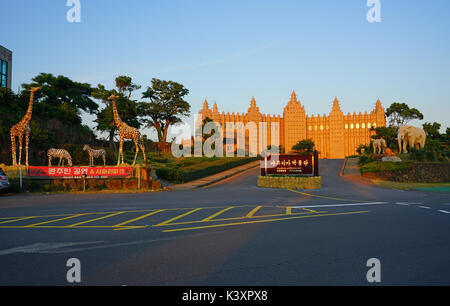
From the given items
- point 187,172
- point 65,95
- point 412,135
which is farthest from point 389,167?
point 65,95

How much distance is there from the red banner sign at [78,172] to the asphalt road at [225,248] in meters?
11.2

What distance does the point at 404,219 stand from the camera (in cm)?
993

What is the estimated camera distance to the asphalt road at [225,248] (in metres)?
4.68

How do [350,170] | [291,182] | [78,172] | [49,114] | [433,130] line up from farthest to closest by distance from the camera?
[433,130], [350,170], [49,114], [291,182], [78,172]

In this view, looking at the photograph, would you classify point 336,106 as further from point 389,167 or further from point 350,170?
point 389,167

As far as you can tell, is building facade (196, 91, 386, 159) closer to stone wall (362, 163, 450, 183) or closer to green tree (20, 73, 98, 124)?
green tree (20, 73, 98, 124)

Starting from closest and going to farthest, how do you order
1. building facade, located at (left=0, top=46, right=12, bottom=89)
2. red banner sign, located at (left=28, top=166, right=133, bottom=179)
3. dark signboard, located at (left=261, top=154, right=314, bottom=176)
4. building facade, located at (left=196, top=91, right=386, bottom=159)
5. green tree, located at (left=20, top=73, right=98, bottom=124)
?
1. red banner sign, located at (left=28, top=166, right=133, bottom=179)
2. dark signboard, located at (left=261, top=154, right=314, bottom=176)
3. green tree, located at (left=20, top=73, right=98, bottom=124)
4. building facade, located at (left=0, top=46, right=12, bottom=89)
5. building facade, located at (left=196, top=91, right=386, bottom=159)

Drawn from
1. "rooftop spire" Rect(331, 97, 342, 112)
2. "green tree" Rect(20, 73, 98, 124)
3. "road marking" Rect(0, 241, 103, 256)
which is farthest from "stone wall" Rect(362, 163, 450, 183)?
"rooftop spire" Rect(331, 97, 342, 112)

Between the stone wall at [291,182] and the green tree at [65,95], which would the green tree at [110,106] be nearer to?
the green tree at [65,95]

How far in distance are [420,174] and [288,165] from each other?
16.9 meters

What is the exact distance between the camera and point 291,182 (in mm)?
25203

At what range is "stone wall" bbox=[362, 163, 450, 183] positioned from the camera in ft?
105

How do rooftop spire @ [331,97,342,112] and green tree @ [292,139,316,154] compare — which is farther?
rooftop spire @ [331,97,342,112]

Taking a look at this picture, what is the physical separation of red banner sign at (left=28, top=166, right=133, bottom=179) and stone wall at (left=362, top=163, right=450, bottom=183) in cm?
2576
